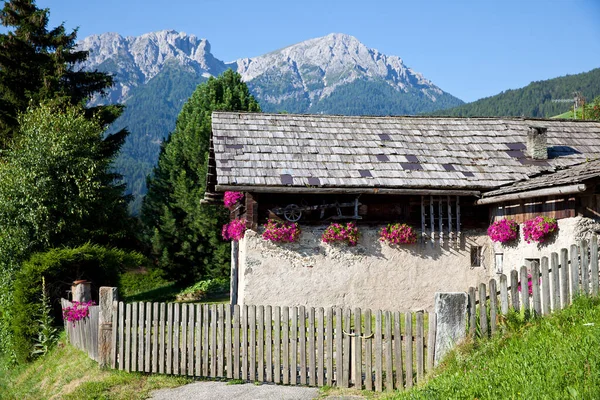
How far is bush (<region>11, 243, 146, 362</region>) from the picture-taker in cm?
1490

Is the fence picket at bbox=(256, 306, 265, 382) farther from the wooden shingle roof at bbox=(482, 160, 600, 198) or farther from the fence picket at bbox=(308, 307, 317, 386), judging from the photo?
the wooden shingle roof at bbox=(482, 160, 600, 198)

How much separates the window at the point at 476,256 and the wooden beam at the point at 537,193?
130cm

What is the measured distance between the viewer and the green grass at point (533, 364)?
539 centimetres

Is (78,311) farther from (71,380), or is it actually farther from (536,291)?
(536,291)

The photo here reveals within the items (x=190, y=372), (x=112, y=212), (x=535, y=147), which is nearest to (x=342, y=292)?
(x=190, y=372)

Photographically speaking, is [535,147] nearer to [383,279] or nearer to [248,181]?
[383,279]

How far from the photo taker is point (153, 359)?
9.66 m

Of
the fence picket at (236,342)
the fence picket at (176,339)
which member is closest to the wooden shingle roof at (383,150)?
the fence picket at (176,339)

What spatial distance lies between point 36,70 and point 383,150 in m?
17.3

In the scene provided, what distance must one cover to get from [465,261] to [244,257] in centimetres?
556

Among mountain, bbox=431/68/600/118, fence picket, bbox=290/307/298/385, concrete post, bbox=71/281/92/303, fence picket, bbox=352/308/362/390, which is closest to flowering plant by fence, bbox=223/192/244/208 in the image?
concrete post, bbox=71/281/92/303

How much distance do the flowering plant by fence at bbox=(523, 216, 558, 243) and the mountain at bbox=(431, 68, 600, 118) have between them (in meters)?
104

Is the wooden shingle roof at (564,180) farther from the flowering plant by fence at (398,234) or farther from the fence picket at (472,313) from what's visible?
the fence picket at (472,313)

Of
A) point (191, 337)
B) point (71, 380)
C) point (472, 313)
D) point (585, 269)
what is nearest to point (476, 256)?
point (585, 269)
